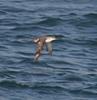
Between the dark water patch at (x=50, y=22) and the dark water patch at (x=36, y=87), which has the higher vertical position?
the dark water patch at (x=50, y=22)

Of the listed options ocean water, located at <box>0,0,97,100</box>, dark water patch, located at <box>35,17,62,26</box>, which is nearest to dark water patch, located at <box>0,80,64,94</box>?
ocean water, located at <box>0,0,97,100</box>

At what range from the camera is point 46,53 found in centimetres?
2858

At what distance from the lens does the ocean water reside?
24.3m

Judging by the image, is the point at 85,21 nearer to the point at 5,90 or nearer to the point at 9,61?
the point at 9,61

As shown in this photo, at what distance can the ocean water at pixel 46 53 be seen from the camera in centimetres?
2430

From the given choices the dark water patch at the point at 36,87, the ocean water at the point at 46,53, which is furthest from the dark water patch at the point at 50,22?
the dark water patch at the point at 36,87

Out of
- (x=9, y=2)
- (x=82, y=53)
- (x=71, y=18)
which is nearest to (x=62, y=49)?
(x=82, y=53)

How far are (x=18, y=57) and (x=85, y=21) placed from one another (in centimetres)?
544

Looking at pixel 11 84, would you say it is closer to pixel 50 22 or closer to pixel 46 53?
pixel 46 53

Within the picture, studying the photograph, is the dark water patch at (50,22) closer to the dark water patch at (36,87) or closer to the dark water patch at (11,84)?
the dark water patch at (11,84)

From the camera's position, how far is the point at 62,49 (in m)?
28.9

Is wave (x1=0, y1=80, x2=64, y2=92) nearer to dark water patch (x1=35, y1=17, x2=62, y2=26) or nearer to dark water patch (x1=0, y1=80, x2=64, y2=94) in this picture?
dark water patch (x1=0, y1=80, x2=64, y2=94)

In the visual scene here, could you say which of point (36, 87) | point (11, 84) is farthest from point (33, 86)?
point (11, 84)

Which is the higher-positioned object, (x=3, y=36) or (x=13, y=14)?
(x=13, y=14)
